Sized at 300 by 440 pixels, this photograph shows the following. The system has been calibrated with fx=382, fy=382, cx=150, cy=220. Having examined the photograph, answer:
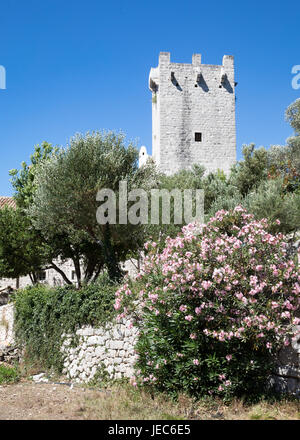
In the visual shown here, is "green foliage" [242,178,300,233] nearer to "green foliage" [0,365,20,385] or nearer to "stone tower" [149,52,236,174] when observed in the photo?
"green foliage" [0,365,20,385]

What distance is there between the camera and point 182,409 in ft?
21.7

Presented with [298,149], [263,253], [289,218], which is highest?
[298,149]

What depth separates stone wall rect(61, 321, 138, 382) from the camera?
8.87m

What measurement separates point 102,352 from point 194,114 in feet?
70.5

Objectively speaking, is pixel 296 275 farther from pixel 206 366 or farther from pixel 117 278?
pixel 117 278

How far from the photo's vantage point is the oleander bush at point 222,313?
665 cm

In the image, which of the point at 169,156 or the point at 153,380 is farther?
the point at 169,156

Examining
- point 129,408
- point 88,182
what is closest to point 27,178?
point 88,182

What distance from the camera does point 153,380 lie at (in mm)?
7203

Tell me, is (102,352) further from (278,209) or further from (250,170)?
(250,170)

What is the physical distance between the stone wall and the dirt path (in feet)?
2.24

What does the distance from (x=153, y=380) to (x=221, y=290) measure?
2.18 m
